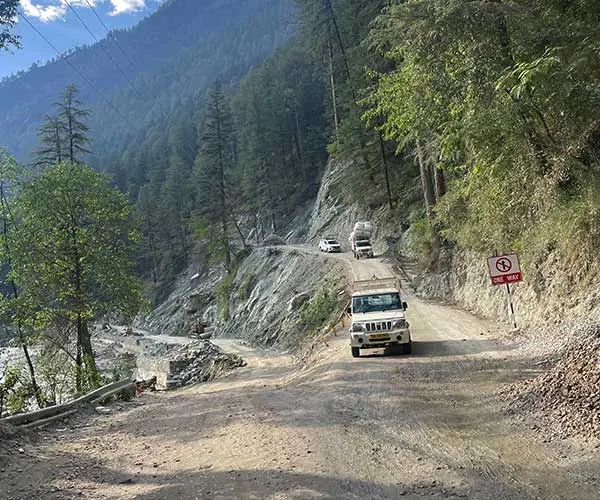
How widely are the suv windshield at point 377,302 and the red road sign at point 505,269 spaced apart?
10.1 feet

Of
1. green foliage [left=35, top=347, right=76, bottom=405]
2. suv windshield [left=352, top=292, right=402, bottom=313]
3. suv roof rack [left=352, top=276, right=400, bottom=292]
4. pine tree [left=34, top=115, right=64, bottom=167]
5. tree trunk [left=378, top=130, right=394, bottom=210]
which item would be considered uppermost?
pine tree [left=34, top=115, right=64, bottom=167]

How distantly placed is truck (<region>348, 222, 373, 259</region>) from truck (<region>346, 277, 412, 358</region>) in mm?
20725

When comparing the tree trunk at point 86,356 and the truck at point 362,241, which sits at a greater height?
the truck at point 362,241

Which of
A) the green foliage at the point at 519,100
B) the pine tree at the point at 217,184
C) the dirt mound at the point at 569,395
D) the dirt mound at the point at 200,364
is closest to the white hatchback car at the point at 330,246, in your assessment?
the pine tree at the point at 217,184

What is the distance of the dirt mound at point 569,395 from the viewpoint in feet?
22.0

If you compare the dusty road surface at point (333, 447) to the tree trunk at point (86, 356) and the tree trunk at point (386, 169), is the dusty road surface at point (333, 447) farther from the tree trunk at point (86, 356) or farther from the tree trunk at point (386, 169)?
the tree trunk at point (386, 169)

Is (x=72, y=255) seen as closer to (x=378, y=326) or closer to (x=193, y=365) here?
(x=193, y=365)

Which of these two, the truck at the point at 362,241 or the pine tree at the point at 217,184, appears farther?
the pine tree at the point at 217,184

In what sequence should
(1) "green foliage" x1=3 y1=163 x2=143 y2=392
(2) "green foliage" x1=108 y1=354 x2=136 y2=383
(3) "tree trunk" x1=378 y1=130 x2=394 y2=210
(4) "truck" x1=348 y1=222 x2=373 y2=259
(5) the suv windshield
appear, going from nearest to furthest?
(5) the suv windshield, (1) "green foliage" x1=3 y1=163 x2=143 y2=392, (2) "green foliage" x1=108 y1=354 x2=136 y2=383, (4) "truck" x1=348 y1=222 x2=373 y2=259, (3) "tree trunk" x1=378 y1=130 x2=394 y2=210

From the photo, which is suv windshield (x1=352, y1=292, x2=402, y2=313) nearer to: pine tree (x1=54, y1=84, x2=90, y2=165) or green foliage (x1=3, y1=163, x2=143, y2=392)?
green foliage (x1=3, y1=163, x2=143, y2=392)

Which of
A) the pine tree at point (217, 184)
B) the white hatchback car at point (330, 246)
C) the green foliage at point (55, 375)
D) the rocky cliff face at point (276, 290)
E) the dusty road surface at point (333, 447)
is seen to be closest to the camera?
the dusty road surface at point (333, 447)

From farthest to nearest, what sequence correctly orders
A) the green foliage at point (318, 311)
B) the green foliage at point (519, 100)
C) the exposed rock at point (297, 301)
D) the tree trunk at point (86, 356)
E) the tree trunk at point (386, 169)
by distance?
the tree trunk at point (386, 169) → the exposed rock at point (297, 301) → the green foliage at point (318, 311) → the tree trunk at point (86, 356) → the green foliage at point (519, 100)

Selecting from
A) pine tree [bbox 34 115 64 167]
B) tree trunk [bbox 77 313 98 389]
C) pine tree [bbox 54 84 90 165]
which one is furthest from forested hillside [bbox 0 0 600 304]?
pine tree [bbox 34 115 64 167]

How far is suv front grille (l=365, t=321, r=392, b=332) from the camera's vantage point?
14.8m
